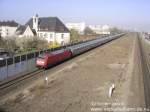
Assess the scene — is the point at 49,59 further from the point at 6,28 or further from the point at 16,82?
the point at 6,28

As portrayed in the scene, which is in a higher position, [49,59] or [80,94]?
A: [49,59]

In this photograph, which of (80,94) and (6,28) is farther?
(6,28)

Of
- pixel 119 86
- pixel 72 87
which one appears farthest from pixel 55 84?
pixel 119 86

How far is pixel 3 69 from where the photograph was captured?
2238 cm

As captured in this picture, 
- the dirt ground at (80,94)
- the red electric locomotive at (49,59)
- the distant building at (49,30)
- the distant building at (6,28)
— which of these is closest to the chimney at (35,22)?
the distant building at (49,30)

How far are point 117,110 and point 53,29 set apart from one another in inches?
2332

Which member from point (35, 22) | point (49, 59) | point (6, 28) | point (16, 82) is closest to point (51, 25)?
point (35, 22)

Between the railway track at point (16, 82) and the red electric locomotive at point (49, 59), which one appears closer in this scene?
the railway track at point (16, 82)

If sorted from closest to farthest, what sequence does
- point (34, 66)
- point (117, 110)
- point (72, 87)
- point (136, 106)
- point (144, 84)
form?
point (117, 110) → point (136, 106) → point (72, 87) → point (144, 84) → point (34, 66)

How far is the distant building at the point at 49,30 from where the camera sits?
71312mm

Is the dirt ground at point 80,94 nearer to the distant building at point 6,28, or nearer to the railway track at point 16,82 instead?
the railway track at point 16,82

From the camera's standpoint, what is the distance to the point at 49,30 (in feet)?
235

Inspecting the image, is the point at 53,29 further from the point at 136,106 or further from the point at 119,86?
the point at 136,106

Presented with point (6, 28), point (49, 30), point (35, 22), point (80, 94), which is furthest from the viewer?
point (6, 28)
